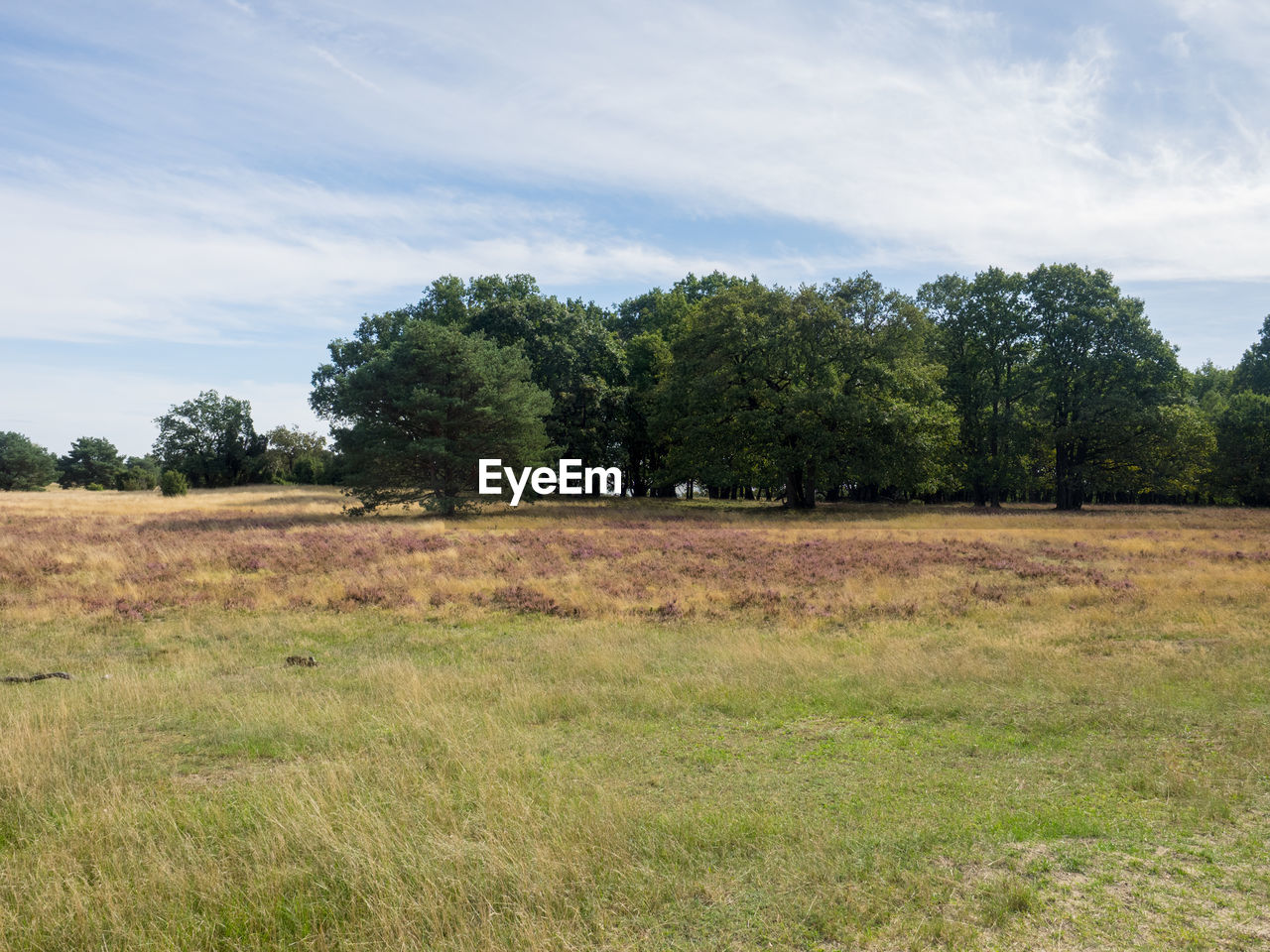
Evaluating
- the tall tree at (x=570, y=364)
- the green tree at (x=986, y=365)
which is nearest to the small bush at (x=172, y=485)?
the tall tree at (x=570, y=364)

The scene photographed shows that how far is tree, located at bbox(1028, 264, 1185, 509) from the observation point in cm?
5056

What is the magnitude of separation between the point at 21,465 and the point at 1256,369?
14170 centimetres

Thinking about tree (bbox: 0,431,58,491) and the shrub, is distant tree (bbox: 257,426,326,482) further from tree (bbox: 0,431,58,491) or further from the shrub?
tree (bbox: 0,431,58,491)

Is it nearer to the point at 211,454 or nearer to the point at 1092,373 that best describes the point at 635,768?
the point at 1092,373

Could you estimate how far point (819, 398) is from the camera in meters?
43.9

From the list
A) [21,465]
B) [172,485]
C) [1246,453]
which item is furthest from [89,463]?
[1246,453]

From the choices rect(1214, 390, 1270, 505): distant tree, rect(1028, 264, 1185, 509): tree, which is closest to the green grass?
rect(1028, 264, 1185, 509): tree

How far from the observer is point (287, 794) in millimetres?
6020

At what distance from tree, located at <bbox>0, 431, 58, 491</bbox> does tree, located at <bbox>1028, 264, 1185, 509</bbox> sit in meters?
110

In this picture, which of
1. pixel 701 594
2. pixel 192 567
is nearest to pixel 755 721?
pixel 701 594

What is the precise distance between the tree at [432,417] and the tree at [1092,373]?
1463 inches

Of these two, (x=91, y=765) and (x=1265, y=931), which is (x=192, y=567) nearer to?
(x=91, y=765)

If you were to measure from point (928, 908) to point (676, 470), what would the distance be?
4712cm

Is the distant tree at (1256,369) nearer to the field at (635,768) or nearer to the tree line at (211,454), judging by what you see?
the field at (635,768)
